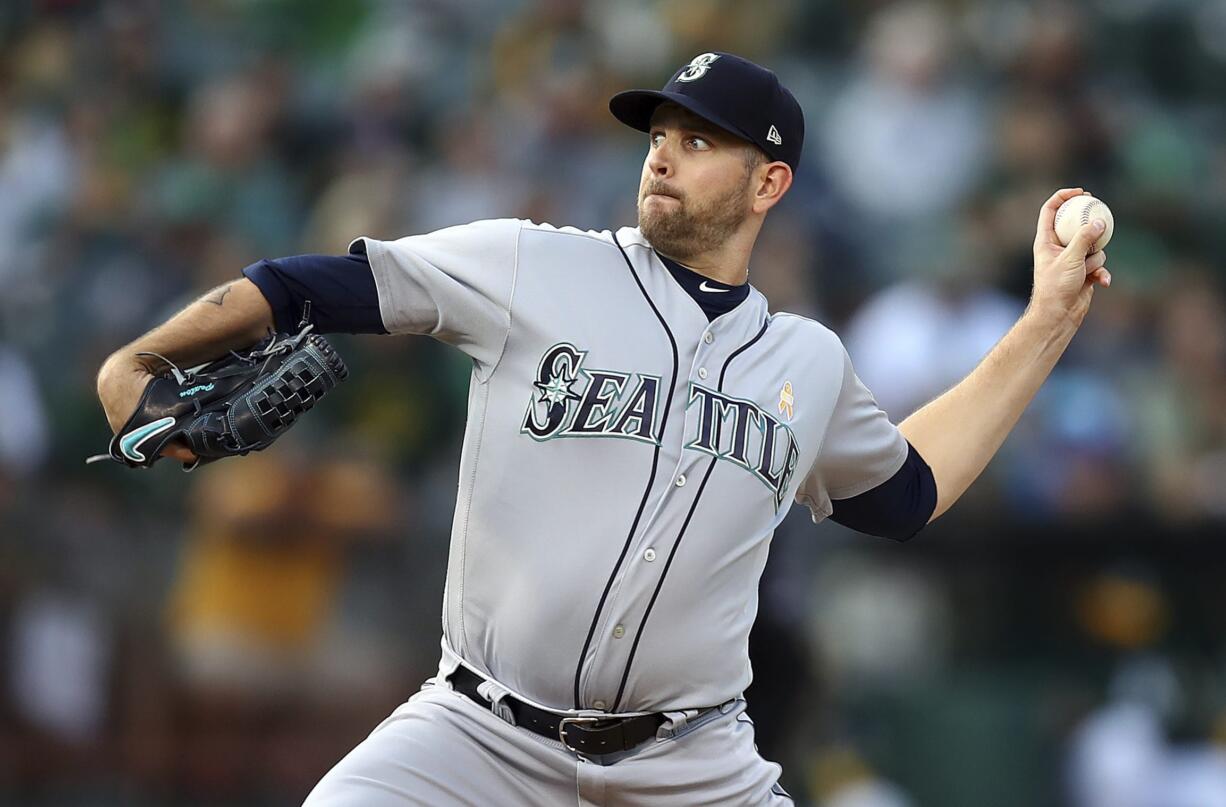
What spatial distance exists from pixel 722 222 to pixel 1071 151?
5.17 m

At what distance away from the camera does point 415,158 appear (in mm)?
8617

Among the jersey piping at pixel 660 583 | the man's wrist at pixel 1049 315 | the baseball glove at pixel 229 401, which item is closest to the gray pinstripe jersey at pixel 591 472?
the jersey piping at pixel 660 583

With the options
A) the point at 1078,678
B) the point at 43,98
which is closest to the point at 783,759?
the point at 1078,678

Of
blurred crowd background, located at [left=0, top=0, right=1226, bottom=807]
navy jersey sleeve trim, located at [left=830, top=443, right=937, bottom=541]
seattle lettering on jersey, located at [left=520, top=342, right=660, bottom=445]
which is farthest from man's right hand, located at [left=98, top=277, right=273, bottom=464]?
blurred crowd background, located at [left=0, top=0, right=1226, bottom=807]

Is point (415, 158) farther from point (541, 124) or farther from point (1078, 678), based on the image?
point (1078, 678)

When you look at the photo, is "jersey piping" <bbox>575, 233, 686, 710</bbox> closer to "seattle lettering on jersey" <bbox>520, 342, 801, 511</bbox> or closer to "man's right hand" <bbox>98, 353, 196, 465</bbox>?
"seattle lettering on jersey" <bbox>520, 342, 801, 511</bbox>

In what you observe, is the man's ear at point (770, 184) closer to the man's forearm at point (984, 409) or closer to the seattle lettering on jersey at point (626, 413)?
the seattle lettering on jersey at point (626, 413)

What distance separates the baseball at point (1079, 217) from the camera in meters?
3.88

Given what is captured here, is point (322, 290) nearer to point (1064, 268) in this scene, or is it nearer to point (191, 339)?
point (191, 339)

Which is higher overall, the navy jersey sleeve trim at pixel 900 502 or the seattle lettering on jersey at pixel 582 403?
the seattle lettering on jersey at pixel 582 403

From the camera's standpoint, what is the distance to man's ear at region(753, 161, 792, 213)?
12.1ft

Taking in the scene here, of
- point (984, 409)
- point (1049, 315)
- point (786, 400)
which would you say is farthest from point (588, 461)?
point (1049, 315)

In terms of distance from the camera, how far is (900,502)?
12.6 ft

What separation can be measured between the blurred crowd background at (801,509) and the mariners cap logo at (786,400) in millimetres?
2693
